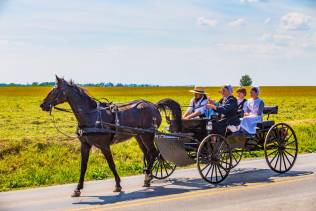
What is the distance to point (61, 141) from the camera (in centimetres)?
1788

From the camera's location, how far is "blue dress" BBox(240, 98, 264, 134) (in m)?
12.5

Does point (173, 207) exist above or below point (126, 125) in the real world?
below

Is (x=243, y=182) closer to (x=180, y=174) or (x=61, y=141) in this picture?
(x=180, y=174)

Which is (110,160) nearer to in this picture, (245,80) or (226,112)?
(226,112)

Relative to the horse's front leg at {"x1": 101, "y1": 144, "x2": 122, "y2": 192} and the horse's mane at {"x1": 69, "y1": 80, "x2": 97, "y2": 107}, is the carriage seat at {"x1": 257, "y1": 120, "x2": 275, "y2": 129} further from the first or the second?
the horse's mane at {"x1": 69, "y1": 80, "x2": 97, "y2": 107}

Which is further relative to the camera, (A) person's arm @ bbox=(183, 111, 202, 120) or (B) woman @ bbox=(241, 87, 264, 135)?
(B) woman @ bbox=(241, 87, 264, 135)

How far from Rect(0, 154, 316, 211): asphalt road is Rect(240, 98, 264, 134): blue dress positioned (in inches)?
43.7

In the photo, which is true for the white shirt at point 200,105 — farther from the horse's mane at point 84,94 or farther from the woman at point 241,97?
the horse's mane at point 84,94

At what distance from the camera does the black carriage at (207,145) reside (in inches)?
444

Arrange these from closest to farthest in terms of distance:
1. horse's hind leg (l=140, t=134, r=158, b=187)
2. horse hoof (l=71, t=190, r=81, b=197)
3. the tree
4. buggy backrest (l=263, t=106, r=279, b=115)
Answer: horse hoof (l=71, t=190, r=81, b=197), horse's hind leg (l=140, t=134, r=158, b=187), buggy backrest (l=263, t=106, r=279, b=115), the tree

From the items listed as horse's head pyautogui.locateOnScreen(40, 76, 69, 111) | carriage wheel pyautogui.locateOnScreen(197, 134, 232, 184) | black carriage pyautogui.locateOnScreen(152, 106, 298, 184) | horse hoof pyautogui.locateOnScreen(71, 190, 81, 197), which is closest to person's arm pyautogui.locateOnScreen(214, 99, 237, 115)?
black carriage pyautogui.locateOnScreen(152, 106, 298, 184)

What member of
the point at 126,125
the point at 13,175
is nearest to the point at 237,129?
the point at 126,125

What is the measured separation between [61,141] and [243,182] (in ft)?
27.5

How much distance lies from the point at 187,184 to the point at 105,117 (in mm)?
2293
